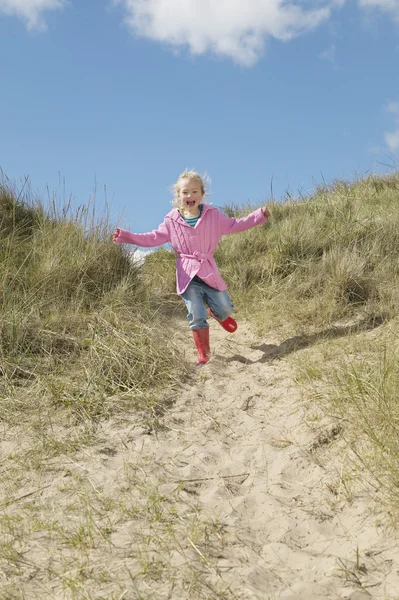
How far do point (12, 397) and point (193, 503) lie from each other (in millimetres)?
1844

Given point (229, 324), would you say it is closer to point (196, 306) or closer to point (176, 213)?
point (196, 306)

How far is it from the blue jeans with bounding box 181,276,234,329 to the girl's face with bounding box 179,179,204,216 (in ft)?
2.02

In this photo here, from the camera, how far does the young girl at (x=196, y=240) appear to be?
5191 millimetres

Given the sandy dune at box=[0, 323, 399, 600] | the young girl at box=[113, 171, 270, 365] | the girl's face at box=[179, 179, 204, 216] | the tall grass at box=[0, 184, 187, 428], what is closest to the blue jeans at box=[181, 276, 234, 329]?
the young girl at box=[113, 171, 270, 365]

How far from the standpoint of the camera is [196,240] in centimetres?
527

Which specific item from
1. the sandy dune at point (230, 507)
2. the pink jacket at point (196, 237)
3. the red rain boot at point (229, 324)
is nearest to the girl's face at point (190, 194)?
the pink jacket at point (196, 237)

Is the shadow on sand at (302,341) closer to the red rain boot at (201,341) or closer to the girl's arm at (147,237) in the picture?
the red rain boot at (201,341)

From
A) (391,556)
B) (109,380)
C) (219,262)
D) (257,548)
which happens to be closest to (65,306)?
(109,380)

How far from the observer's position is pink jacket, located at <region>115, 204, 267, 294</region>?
17.2 ft

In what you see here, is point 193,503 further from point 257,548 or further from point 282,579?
point 282,579

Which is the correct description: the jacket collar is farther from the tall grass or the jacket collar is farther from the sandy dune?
the sandy dune

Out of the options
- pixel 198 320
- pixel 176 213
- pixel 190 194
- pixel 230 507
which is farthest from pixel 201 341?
pixel 230 507

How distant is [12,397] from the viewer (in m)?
4.39

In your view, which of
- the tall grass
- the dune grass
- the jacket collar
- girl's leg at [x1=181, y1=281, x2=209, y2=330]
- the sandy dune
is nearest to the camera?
the sandy dune
